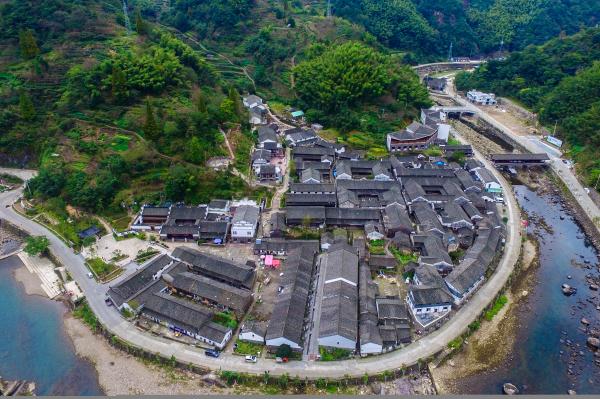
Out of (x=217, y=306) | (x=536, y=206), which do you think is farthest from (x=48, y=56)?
(x=536, y=206)

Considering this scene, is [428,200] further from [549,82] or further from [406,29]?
[406,29]

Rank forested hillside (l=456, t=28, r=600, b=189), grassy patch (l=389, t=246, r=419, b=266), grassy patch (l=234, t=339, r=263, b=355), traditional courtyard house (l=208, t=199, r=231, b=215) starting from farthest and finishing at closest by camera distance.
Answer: forested hillside (l=456, t=28, r=600, b=189) → traditional courtyard house (l=208, t=199, r=231, b=215) → grassy patch (l=389, t=246, r=419, b=266) → grassy patch (l=234, t=339, r=263, b=355)

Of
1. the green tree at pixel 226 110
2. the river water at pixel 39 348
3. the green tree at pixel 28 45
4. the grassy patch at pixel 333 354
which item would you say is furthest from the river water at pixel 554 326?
the green tree at pixel 28 45

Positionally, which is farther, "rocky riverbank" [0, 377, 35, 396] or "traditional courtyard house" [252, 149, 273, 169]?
"traditional courtyard house" [252, 149, 273, 169]

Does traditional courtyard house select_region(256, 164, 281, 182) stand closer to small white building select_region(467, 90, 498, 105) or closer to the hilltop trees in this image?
the hilltop trees

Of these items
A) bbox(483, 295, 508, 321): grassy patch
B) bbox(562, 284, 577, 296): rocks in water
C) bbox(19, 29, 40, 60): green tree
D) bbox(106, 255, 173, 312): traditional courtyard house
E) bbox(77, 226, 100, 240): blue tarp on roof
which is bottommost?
bbox(77, 226, 100, 240): blue tarp on roof

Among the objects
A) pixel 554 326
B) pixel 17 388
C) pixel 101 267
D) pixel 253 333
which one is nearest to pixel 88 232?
Answer: pixel 101 267

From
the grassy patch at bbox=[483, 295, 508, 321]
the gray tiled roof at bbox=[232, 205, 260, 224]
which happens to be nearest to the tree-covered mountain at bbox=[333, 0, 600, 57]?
the gray tiled roof at bbox=[232, 205, 260, 224]

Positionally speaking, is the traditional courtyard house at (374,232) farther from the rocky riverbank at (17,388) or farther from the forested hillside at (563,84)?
the forested hillside at (563,84)

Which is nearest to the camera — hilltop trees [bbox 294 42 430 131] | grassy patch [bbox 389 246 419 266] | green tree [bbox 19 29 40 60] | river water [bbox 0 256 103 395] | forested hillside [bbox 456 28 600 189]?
river water [bbox 0 256 103 395]
